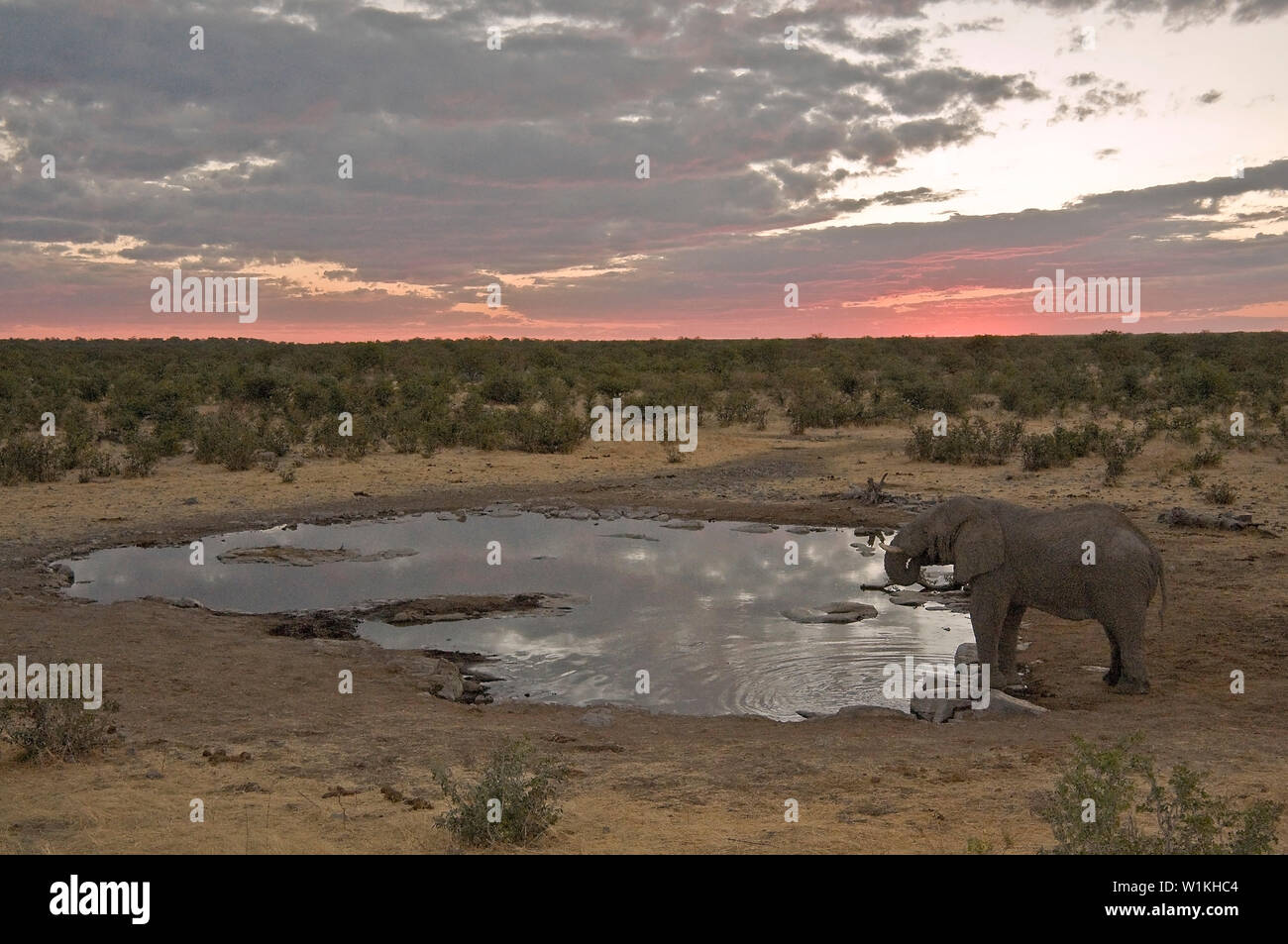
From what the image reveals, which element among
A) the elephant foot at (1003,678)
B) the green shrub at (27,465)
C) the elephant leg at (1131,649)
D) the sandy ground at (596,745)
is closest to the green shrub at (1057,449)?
the sandy ground at (596,745)

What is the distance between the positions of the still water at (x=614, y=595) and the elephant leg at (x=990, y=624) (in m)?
0.93

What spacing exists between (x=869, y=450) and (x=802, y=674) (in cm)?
1698

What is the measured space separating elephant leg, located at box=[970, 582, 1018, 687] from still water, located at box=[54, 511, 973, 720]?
3.06 ft

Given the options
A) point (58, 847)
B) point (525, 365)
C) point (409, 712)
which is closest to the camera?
point (58, 847)

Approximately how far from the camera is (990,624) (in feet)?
29.9

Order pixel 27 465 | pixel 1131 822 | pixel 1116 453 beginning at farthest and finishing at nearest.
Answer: pixel 1116 453 → pixel 27 465 → pixel 1131 822

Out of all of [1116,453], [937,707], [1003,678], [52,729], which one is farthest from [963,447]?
[52,729]

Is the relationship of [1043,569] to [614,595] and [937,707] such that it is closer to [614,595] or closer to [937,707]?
[937,707]

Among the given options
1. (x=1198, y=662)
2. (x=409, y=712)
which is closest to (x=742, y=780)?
(x=409, y=712)

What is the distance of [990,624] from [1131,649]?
1178 millimetres

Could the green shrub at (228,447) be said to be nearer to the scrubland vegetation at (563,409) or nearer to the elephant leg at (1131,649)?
the scrubland vegetation at (563,409)
